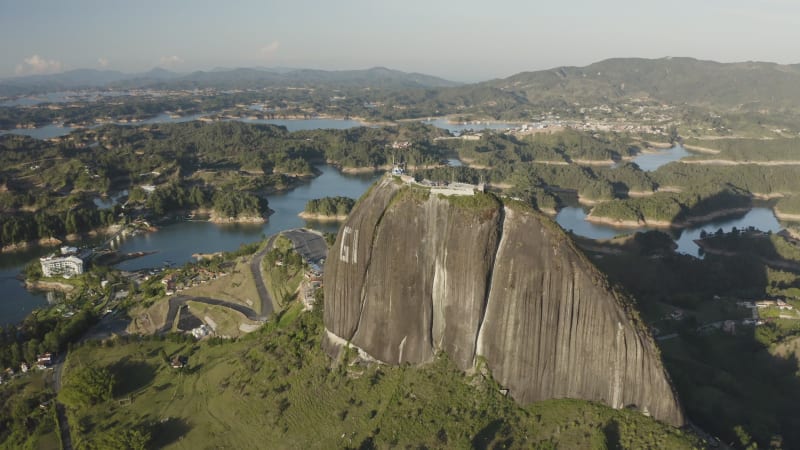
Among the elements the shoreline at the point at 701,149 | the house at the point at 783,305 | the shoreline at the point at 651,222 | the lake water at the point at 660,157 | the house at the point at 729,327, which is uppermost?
the shoreline at the point at 701,149

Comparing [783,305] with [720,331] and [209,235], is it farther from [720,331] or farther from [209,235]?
[209,235]

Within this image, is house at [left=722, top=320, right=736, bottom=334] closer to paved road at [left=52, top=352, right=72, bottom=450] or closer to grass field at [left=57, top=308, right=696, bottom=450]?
grass field at [left=57, top=308, right=696, bottom=450]

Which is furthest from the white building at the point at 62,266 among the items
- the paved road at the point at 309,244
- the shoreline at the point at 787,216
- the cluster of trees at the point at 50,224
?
the shoreline at the point at 787,216

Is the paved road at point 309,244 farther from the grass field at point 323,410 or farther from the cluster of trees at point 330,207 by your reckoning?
the cluster of trees at point 330,207

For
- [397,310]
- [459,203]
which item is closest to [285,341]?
[397,310]

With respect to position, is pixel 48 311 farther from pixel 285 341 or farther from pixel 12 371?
pixel 285 341

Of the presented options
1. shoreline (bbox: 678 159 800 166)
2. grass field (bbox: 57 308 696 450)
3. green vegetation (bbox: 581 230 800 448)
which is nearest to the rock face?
grass field (bbox: 57 308 696 450)

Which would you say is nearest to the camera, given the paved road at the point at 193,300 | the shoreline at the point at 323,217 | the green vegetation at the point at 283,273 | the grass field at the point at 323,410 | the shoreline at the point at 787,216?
the grass field at the point at 323,410
